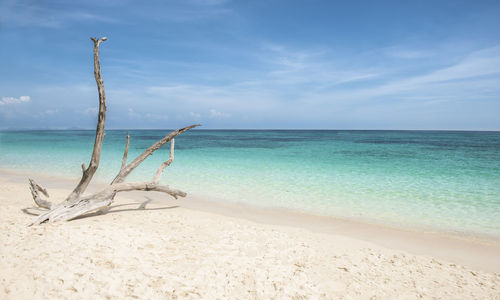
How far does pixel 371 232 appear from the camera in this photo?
19.0 ft

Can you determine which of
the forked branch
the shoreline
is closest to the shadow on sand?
the shoreline

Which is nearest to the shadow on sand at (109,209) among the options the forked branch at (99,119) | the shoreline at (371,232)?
the shoreline at (371,232)

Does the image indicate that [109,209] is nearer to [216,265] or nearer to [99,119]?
[99,119]

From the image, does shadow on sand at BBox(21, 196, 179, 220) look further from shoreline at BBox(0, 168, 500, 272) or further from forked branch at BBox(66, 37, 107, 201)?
forked branch at BBox(66, 37, 107, 201)

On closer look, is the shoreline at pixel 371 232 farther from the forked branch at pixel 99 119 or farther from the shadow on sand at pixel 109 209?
the forked branch at pixel 99 119

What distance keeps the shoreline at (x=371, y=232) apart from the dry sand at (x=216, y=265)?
0.06 meters

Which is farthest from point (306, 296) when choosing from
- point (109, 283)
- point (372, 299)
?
point (109, 283)

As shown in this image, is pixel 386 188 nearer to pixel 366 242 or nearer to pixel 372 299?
pixel 366 242

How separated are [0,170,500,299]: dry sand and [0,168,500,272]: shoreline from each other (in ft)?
0.19

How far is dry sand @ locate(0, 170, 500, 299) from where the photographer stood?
308 centimetres

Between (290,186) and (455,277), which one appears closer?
(455,277)

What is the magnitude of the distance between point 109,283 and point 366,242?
433 centimetres

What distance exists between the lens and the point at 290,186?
10.4 meters

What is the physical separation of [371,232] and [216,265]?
370cm
